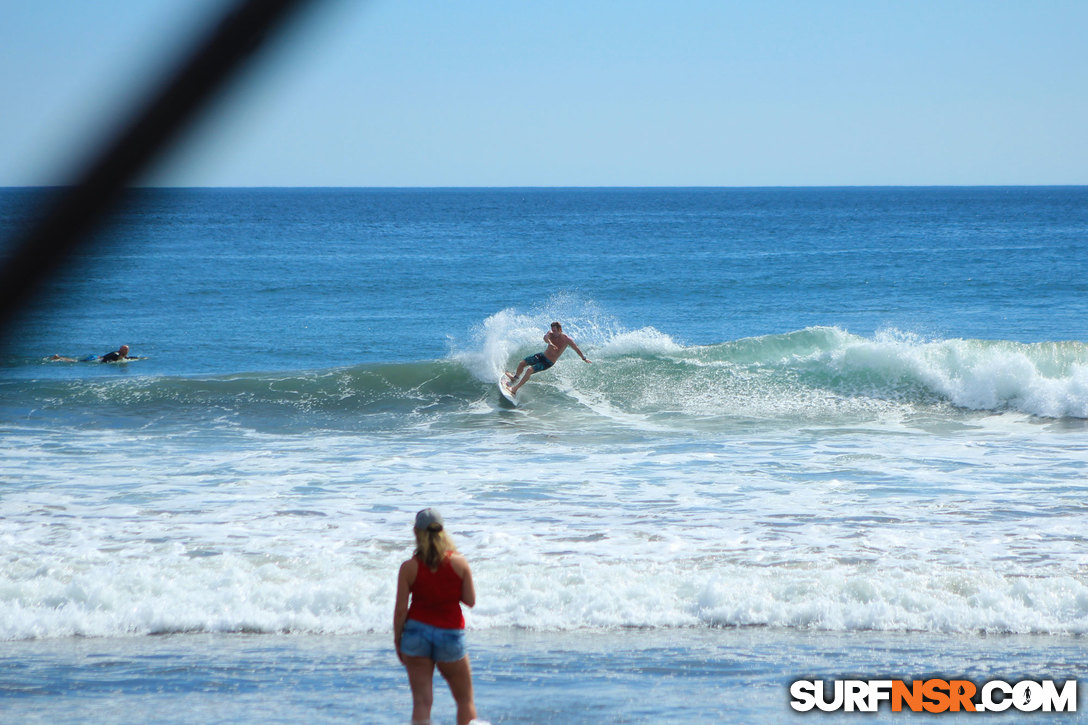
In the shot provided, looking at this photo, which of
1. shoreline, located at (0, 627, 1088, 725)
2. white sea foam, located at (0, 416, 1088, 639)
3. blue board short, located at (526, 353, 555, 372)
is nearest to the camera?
shoreline, located at (0, 627, 1088, 725)

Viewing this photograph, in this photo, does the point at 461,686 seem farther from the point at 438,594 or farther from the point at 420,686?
the point at 438,594

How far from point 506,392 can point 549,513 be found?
7390 mm

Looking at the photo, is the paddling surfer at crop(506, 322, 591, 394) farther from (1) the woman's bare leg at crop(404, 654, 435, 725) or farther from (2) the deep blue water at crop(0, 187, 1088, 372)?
(1) the woman's bare leg at crop(404, 654, 435, 725)

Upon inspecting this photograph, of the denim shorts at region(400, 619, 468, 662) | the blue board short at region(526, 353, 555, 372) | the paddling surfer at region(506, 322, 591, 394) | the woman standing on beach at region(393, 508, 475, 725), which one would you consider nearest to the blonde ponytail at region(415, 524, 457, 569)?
the woman standing on beach at region(393, 508, 475, 725)

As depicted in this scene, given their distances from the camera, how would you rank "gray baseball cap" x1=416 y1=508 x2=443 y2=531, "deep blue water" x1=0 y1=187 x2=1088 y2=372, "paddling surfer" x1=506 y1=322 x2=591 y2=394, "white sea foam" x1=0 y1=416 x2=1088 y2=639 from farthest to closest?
"deep blue water" x1=0 y1=187 x2=1088 y2=372 < "paddling surfer" x1=506 y1=322 x2=591 y2=394 < "white sea foam" x1=0 y1=416 x2=1088 y2=639 < "gray baseball cap" x1=416 y1=508 x2=443 y2=531

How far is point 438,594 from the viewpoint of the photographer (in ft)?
15.7

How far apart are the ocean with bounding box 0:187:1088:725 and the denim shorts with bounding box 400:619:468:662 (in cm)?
72

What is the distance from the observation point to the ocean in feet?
20.0

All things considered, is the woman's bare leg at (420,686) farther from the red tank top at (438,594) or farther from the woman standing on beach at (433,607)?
the red tank top at (438,594)

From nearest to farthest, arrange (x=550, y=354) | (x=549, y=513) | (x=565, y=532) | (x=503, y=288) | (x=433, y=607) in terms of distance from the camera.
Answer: (x=433, y=607) → (x=565, y=532) → (x=549, y=513) → (x=550, y=354) → (x=503, y=288)

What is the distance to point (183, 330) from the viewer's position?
2733 centimetres

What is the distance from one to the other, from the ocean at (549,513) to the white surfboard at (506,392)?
12.8 inches

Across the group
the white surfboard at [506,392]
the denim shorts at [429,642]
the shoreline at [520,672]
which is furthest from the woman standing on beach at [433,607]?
the white surfboard at [506,392]

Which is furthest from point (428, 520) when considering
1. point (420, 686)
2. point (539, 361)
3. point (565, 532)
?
point (539, 361)
